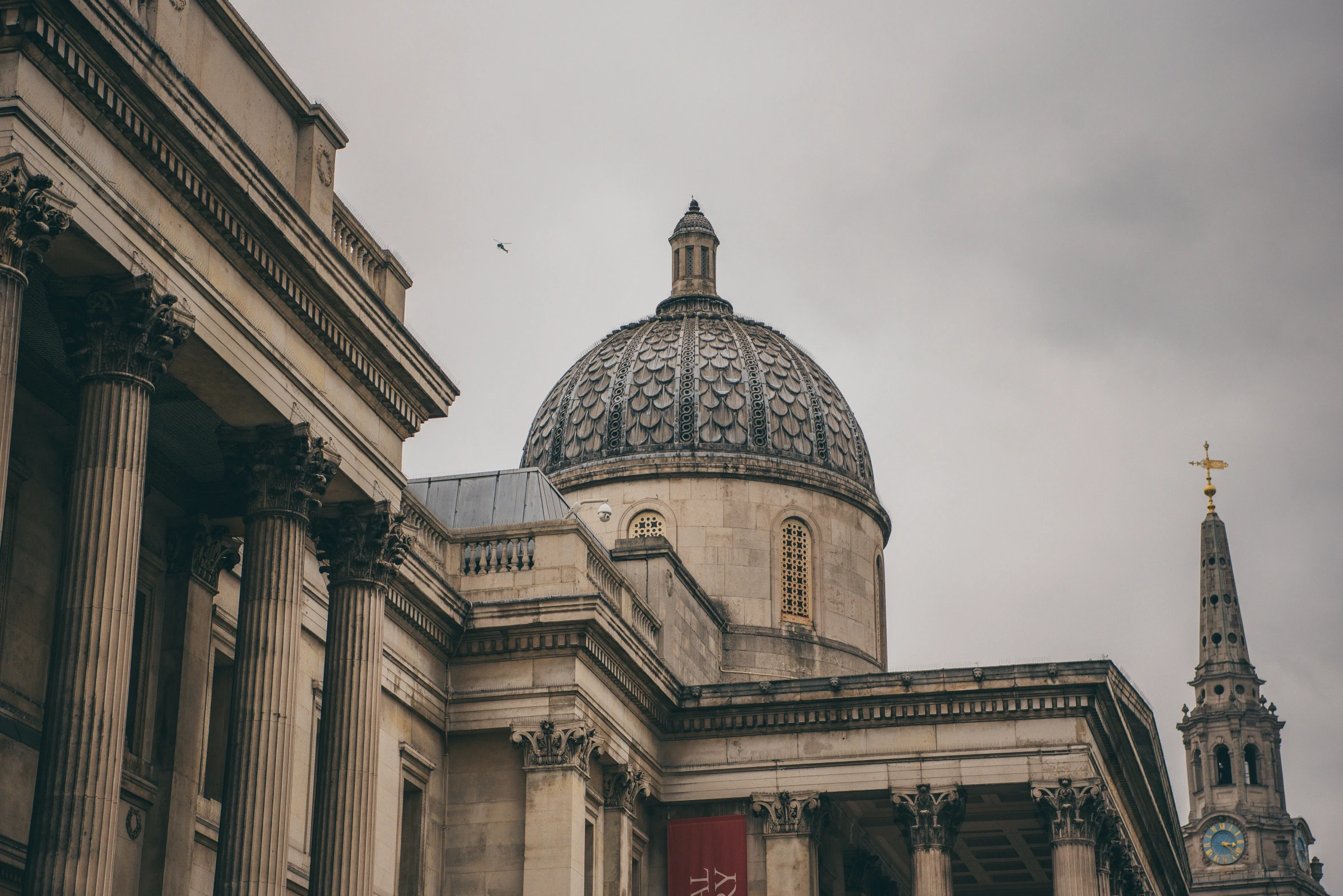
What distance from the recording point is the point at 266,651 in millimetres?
25781

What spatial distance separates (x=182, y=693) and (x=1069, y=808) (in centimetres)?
2086

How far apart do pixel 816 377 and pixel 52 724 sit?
3912 centimetres

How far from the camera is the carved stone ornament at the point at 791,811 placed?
4362cm

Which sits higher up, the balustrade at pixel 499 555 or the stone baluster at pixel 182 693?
the balustrade at pixel 499 555

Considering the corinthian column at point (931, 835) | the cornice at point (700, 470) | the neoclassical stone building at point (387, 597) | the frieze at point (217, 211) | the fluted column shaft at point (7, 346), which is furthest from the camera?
the cornice at point (700, 470)

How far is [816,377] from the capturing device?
58.6 m

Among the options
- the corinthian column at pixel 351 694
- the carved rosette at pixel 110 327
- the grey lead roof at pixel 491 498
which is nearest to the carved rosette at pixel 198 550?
the corinthian column at pixel 351 694

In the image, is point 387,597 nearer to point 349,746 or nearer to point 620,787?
point 620,787

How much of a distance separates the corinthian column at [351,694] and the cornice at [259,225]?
1.91 meters

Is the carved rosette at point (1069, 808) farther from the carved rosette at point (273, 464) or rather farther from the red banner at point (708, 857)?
the carved rosette at point (273, 464)

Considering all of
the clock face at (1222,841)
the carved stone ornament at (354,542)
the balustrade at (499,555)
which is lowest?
the carved stone ornament at (354,542)

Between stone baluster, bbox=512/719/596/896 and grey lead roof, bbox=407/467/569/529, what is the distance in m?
6.85

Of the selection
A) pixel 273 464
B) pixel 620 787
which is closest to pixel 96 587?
pixel 273 464

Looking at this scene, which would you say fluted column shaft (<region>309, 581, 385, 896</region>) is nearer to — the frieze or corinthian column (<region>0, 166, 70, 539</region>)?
the frieze
